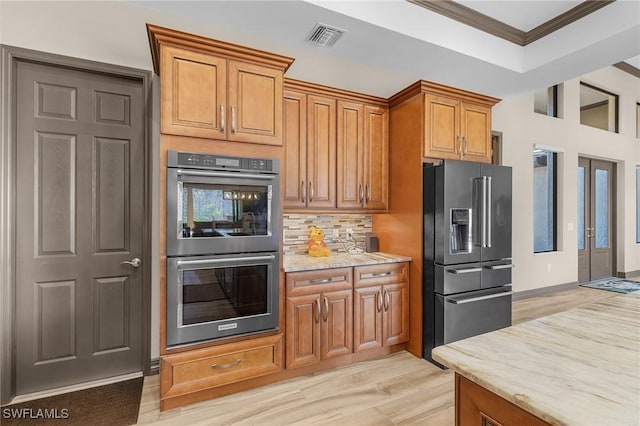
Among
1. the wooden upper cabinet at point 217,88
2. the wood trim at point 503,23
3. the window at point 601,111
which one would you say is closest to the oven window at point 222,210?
the wooden upper cabinet at point 217,88

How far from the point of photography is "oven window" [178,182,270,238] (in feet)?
7.16

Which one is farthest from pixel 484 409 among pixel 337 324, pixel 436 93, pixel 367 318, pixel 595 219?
pixel 595 219

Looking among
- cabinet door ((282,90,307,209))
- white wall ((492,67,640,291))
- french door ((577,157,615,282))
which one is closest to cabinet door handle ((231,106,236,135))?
cabinet door ((282,90,307,209))

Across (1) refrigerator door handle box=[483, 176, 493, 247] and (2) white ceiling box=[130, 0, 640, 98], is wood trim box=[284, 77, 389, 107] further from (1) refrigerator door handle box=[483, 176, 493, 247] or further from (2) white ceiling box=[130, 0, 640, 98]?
(1) refrigerator door handle box=[483, 176, 493, 247]

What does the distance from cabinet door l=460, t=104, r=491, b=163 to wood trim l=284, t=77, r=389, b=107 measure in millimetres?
825

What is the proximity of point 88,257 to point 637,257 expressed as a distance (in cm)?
942

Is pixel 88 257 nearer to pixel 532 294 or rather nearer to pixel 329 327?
pixel 329 327

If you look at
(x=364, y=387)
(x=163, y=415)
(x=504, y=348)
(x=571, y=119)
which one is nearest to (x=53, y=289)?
(x=163, y=415)

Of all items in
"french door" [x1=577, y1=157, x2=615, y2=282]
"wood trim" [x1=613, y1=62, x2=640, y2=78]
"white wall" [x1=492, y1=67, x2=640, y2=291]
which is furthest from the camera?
"french door" [x1=577, y1=157, x2=615, y2=282]

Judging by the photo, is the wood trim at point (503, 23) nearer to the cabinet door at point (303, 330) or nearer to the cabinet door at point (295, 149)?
the cabinet door at point (295, 149)

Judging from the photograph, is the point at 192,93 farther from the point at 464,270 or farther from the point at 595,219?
the point at 595,219

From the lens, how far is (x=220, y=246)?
2.26 meters

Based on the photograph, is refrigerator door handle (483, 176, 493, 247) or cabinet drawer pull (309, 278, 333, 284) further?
refrigerator door handle (483, 176, 493, 247)

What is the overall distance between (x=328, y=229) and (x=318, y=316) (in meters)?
1.07
